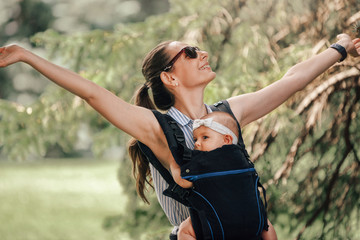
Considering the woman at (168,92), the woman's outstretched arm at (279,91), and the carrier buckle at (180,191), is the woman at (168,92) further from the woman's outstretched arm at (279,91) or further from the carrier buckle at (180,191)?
the carrier buckle at (180,191)

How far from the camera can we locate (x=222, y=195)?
180 cm

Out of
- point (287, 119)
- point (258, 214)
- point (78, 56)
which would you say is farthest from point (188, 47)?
point (78, 56)

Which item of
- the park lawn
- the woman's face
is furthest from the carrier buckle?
the park lawn

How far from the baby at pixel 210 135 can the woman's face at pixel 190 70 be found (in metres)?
0.23

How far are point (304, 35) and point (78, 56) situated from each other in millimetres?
1748

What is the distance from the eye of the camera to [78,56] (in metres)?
4.48

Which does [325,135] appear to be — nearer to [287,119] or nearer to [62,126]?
[287,119]

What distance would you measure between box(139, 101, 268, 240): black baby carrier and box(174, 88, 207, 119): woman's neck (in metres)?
0.28

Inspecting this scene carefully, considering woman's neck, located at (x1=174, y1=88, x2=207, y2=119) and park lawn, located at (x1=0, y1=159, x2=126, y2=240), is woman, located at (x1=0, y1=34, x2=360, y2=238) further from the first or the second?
park lawn, located at (x1=0, y1=159, x2=126, y2=240)

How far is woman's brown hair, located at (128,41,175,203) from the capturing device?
2.20 meters

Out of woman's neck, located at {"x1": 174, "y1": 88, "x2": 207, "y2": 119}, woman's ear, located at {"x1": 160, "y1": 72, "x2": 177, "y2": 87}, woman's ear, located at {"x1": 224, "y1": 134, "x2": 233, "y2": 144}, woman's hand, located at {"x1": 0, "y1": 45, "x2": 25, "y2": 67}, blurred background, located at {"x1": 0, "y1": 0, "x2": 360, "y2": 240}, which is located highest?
woman's hand, located at {"x1": 0, "y1": 45, "x2": 25, "y2": 67}

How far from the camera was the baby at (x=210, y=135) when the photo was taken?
6.09 ft

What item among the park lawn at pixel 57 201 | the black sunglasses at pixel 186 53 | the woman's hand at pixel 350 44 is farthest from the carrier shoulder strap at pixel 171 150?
the park lawn at pixel 57 201

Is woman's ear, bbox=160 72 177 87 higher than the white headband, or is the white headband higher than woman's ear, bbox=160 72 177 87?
the white headband
